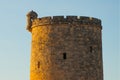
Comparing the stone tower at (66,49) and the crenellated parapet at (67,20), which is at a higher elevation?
the crenellated parapet at (67,20)

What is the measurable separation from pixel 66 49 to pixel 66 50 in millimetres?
71

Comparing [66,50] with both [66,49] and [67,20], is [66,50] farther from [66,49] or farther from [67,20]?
[67,20]

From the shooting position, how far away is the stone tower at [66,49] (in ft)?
82.7

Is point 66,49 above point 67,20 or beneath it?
beneath

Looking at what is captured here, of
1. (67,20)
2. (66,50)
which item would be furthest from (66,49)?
(67,20)

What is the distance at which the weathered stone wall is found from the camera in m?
25.2

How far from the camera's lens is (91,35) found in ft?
86.0

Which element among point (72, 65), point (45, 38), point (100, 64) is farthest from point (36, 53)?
point (100, 64)

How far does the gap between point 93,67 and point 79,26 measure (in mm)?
3090

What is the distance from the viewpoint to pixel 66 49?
83.4 ft

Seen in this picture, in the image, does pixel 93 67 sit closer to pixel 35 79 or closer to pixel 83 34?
pixel 83 34

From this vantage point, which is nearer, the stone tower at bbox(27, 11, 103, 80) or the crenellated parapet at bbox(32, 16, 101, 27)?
the stone tower at bbox(27, 11, 103, 80)

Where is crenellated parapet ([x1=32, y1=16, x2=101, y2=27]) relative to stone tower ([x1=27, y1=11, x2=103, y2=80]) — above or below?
above

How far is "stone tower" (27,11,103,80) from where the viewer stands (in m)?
25.2
